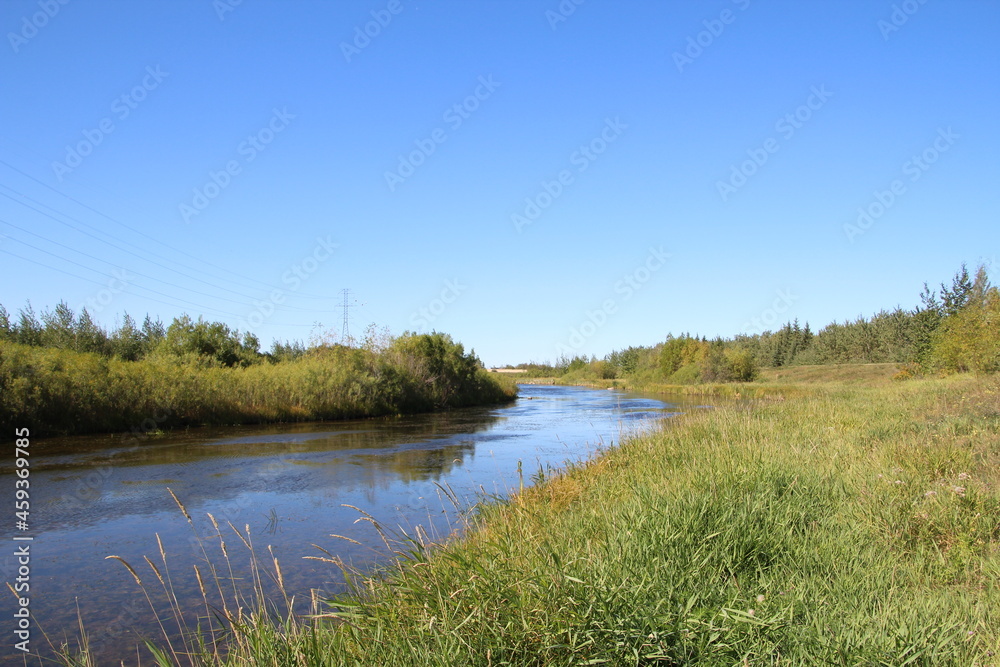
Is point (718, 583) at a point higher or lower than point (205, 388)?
lower

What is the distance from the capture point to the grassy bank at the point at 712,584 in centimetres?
252

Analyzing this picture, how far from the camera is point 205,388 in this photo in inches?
853

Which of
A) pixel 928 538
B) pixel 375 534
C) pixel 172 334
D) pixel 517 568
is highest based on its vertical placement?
pixel 172 334

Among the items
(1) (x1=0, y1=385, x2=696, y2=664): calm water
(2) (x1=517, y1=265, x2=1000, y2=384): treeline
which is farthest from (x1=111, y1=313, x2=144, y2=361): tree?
(2) (x1=517, y1=265, x2=1000, y2=384): treeline

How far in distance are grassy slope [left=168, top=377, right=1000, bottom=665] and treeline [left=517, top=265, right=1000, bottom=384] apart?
915 inches

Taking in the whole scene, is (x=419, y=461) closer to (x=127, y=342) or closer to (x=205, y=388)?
(x=205, y=388)

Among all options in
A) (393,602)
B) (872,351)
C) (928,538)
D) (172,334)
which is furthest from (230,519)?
(872,351)

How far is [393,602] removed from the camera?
10.7ft

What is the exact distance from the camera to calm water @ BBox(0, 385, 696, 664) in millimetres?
5762

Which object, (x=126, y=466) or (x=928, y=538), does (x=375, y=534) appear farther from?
(x=126, y=466)

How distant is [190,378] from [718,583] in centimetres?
2216

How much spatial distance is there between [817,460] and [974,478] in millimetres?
1504

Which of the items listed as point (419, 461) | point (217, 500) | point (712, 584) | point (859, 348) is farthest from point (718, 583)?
point (859, 348)

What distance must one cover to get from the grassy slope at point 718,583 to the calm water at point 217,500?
1045mm
